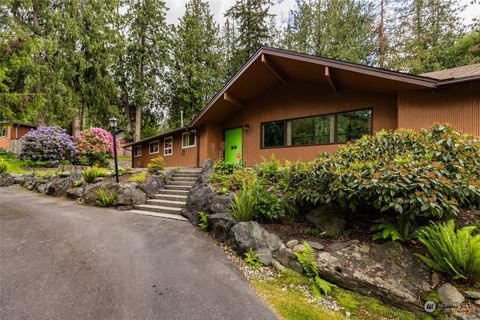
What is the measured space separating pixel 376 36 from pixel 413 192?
1840 cm

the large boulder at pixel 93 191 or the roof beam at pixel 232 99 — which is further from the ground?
the roof beam at pixel 232 99

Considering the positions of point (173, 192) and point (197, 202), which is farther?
point (173, 192)

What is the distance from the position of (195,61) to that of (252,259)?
75.5 ft

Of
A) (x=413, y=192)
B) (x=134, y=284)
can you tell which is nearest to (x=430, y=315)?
(x=413, y=192)

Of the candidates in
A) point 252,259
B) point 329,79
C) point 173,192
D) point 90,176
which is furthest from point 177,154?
point 252,259

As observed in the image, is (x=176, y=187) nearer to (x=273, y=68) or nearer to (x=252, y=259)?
(x=252, y=259)

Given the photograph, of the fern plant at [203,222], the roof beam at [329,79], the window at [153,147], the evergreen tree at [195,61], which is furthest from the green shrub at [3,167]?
the roof beam at [329,79]

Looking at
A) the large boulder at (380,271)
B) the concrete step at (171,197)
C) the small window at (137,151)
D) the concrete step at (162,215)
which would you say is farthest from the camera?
the small window at (137,151)

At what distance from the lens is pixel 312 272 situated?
130 inches

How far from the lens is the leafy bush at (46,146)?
12.4 metres

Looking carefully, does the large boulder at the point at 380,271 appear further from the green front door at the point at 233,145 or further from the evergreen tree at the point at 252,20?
the evergreen tree at the point at 252,20

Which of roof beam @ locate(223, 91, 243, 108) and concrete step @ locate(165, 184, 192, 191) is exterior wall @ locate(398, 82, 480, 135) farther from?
concrete step @ locate(165, 184, 192, 191)

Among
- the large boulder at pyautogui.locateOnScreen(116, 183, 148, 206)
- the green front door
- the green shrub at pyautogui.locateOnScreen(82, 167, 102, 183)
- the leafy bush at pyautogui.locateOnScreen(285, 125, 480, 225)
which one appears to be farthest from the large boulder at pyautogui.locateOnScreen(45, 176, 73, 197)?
the leafy bush at pyautogui.locateOnScreen(285, 125, 480, 225)

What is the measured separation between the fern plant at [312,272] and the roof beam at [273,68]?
21.5 ft
